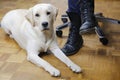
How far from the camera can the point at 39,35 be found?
1.72 m

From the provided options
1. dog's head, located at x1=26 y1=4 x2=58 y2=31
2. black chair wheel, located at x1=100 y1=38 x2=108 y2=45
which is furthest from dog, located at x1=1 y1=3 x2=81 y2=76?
black chair wheel, located at x1=100 y1=38 x2=108 y2=45

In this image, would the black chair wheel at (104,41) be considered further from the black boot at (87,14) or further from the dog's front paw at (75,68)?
the dog's front paw at (75,68)

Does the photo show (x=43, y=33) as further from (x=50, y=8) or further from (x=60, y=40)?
(x=60, y=40)

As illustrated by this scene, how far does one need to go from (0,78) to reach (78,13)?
2.34ft

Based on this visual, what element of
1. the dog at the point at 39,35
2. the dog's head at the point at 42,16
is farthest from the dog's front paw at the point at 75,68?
the dog's head at the point at 42,16

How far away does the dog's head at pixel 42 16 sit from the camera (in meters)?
1.63

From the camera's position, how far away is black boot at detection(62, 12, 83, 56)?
1792mm

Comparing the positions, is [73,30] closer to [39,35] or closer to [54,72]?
[39,35]

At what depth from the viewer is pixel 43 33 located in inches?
67.7

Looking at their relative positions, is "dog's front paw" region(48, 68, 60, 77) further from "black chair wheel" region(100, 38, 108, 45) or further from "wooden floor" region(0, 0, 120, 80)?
"black chair wheel" region(100, 38, 108, 45)

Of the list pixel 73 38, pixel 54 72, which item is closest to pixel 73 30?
pixel 73 38

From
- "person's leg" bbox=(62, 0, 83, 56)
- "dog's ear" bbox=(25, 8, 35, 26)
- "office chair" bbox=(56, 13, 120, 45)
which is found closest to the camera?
"dog's ear" bbox=(25, 8, 35, 26)

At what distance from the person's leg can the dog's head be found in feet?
0.58

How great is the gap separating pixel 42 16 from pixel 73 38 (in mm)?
329
